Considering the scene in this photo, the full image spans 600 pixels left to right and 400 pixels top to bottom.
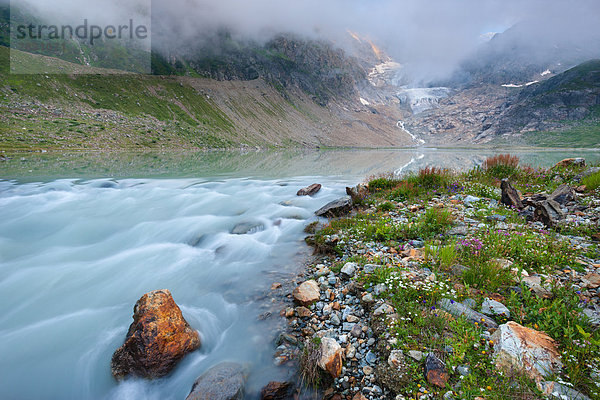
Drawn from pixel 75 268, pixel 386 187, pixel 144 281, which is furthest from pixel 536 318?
pixel 75 268

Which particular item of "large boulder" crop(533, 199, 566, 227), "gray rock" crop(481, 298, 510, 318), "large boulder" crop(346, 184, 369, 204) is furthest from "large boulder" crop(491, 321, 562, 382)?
"large boulder" crop(346, 184, 369, 204)

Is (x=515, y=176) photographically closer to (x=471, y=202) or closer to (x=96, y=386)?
(x=471, y=202)

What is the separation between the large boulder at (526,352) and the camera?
9.36ft

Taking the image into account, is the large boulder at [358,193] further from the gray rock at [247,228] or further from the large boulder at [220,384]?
the large boulder at [220,384]

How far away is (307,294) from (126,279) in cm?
550

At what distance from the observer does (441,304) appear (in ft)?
13.4

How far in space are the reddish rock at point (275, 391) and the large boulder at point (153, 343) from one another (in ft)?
5.38

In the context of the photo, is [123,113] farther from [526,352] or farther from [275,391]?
[526,352]

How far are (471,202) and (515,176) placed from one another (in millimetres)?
5658

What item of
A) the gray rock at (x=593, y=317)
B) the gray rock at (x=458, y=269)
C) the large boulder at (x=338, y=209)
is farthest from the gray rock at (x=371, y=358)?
the large boulder at (x=338, y=209)

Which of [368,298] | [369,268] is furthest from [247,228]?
[368,298]

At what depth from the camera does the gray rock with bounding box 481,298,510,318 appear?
12.5 feet

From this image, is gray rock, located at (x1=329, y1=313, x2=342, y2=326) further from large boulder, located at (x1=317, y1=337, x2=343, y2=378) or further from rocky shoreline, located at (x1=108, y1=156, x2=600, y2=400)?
large boulder, located at (x1=317, y1=337, x2=343, y2=378)

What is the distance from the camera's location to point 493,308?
3885mm
